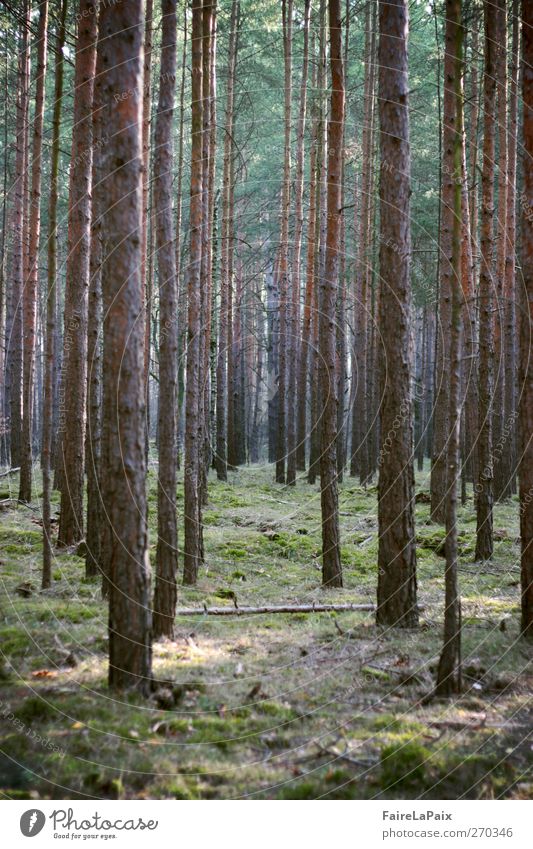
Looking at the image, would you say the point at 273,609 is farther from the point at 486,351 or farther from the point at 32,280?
the point at 32,280

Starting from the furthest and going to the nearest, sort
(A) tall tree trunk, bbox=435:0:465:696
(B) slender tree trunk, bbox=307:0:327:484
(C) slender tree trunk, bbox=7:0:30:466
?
1. (B) slender tree trunk, bbox=307:0:327:484
2. (C) slender tree trunk, bbox=7:0:30:466
3. (A) tall tree trunk, bbox=435:0:465:696

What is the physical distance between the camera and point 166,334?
23.9 ft

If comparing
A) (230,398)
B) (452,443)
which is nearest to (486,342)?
(452,443)

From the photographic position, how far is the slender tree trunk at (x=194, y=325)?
919 centimetres

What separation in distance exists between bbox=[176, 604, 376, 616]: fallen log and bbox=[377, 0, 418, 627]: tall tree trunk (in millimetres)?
1136

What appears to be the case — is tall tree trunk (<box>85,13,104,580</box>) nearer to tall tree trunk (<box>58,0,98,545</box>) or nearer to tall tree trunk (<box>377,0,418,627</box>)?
tall tree trunk (<box>58,0,98,545</box>)

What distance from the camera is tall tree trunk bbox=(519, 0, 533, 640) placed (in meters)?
7.26

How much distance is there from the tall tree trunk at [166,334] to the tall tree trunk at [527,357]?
11.5 ft

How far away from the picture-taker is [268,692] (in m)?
5.97

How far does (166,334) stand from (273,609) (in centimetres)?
355

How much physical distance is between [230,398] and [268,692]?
1855cm

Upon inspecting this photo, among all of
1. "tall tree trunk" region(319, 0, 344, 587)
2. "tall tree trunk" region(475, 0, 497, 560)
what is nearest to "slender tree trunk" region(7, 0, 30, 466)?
"tall tree trunk" region(319, 0, 344, 587)

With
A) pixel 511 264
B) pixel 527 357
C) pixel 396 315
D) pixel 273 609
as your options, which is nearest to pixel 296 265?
pixel 511 264

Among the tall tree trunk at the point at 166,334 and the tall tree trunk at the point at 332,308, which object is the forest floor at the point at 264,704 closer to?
the tall tree trunk at the point at 166,334
